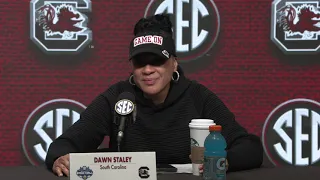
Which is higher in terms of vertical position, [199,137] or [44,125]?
[199,137]

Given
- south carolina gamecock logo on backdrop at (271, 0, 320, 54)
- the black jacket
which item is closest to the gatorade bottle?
the black jacket

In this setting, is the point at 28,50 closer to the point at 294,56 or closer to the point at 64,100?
the point at 64,100

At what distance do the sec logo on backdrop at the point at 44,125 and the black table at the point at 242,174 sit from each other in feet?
4.23

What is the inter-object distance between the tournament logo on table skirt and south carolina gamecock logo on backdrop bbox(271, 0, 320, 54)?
1.12ft

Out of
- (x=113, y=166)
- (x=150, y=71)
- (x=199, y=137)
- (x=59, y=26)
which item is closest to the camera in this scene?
(x=113, y=166)

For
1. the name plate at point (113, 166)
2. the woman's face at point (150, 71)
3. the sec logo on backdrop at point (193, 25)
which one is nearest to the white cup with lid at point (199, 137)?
the name plate at point (113, 166)

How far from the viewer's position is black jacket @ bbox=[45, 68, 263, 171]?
1.54 meters

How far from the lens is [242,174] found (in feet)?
4.34

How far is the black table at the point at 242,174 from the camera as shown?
49.7 inches

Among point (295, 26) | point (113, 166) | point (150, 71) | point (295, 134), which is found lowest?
point (295, 134)

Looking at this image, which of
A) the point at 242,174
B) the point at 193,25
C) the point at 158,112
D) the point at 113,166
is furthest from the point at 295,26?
the point at 113,166

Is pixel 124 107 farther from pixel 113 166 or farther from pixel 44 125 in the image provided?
pixel 44 125

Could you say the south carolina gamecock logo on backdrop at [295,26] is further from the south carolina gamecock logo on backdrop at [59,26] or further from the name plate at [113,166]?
the name plate at [113,166]

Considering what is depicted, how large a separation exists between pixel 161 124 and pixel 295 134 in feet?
4.54
